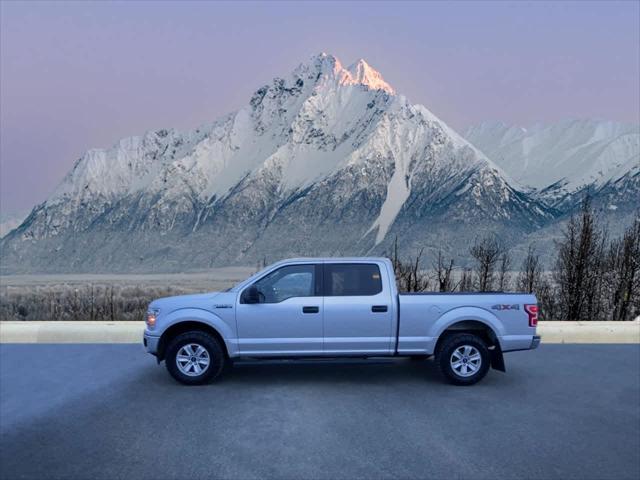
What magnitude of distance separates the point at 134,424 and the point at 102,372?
2900mm

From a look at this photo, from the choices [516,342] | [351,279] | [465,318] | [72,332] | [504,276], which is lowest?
[504,276]

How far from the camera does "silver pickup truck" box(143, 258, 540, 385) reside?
27.7 ft

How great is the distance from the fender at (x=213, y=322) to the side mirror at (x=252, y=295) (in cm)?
44

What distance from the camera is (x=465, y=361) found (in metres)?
8.57

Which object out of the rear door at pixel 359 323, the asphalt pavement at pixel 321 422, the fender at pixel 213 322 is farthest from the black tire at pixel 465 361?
the fender at pixel 213 322

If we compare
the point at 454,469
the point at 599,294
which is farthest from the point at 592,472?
the point at 599,294

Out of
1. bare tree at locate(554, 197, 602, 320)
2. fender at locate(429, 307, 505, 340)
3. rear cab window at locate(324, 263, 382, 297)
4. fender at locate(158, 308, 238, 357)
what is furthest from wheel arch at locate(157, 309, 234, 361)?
bare tree at locate(554, 197, 602, 320)

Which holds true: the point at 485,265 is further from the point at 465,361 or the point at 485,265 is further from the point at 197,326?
the point at 197,326

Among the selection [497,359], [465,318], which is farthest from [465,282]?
[465,318]

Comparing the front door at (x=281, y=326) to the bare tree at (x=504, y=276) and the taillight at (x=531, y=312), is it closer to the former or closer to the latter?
the taillight at (x=531, y=312)

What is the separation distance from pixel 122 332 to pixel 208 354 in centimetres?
424

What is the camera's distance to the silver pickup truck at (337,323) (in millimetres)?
8445

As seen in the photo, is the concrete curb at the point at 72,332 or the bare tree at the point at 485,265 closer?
the concrete curb at the point at 72,332

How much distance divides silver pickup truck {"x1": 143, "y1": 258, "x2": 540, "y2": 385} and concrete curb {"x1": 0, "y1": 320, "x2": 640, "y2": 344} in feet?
12.1
